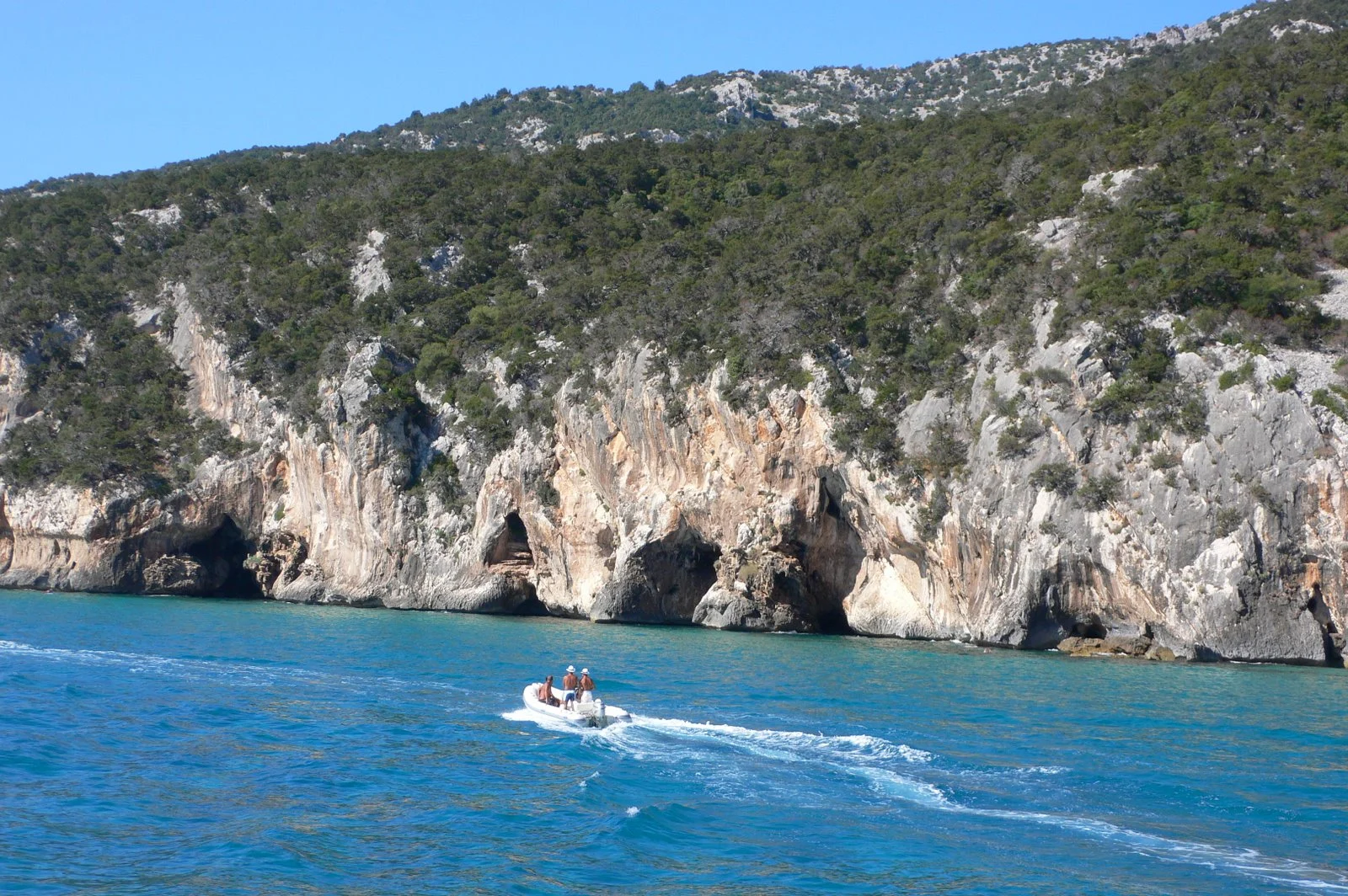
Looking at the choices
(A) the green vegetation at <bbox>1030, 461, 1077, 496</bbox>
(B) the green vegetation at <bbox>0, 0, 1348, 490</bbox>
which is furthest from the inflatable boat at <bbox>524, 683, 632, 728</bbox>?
(B) the green vegetation at <bbox>0, 0, 1348, 490</bbox>

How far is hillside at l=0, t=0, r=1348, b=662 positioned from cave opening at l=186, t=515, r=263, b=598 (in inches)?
10.4

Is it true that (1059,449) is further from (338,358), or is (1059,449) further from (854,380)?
(338,358)

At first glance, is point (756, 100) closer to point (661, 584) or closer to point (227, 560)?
point (227, 560)

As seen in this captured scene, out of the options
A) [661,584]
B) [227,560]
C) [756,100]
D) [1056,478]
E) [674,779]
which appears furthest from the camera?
[756,100]

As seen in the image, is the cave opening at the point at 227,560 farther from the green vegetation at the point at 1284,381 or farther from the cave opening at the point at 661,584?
the green vegetation at the point at 1284,381

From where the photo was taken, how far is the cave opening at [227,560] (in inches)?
2280

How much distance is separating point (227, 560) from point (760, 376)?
103 feet

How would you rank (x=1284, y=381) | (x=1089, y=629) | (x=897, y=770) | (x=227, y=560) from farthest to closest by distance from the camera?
1. (x=227, y=560)
2. (x=1089, y=629)
3. (x=1284, y=381)
4. (x=897, y=770)

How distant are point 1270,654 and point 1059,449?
8.11 metres

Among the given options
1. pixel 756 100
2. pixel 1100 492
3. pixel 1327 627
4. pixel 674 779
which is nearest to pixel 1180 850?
pixel 674 779

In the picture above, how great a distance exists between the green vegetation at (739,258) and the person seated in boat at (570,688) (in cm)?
1835

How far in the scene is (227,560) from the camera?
59062 mm

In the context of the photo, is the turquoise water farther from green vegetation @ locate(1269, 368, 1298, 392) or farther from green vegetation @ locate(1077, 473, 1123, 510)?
green vegetation @ locate(1269, 368, 1298, 392)

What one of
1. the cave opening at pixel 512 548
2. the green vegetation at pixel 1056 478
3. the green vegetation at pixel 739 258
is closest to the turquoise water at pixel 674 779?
the green vegetation at pixel 1056 478
